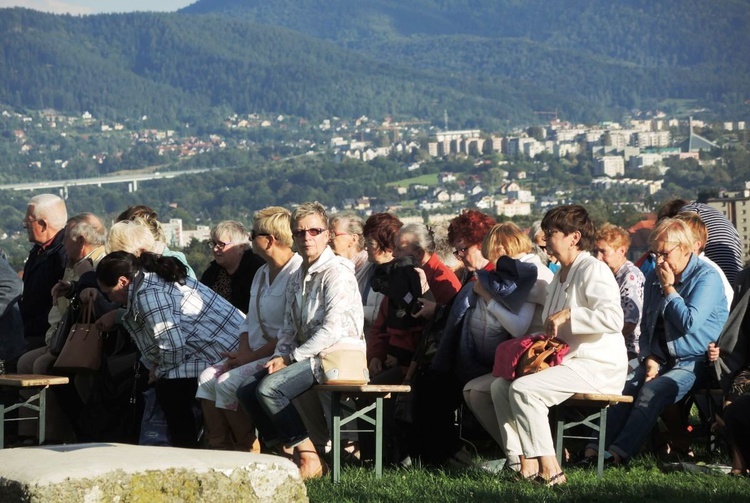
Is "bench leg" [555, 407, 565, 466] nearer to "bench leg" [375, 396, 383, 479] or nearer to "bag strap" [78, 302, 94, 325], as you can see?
"bench leg" [375, 396, 383, 479]

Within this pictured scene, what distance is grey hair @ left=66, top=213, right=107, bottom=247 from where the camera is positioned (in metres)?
8.38

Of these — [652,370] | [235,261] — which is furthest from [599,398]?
[235,261]

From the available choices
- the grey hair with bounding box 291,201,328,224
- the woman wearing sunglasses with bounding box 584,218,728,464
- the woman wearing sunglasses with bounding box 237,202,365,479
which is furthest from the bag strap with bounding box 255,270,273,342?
the woman wearing sunglasses with bounding box 584,218,728,464

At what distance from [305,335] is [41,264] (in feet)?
9.47

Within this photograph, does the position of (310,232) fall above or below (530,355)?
above

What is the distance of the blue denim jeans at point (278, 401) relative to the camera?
20.8 ft

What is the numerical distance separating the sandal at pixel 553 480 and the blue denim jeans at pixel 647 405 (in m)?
0.66

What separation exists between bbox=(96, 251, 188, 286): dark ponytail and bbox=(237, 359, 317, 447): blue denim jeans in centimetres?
94

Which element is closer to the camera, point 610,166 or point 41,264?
point 41,264

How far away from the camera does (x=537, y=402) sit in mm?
6051

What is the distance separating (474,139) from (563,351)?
555 ft

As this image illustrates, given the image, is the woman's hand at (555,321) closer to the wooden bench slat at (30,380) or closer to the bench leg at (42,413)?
the wooden bench slat at (30,380)

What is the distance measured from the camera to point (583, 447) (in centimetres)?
698

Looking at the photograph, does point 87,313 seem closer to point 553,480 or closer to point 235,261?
point 235,261
